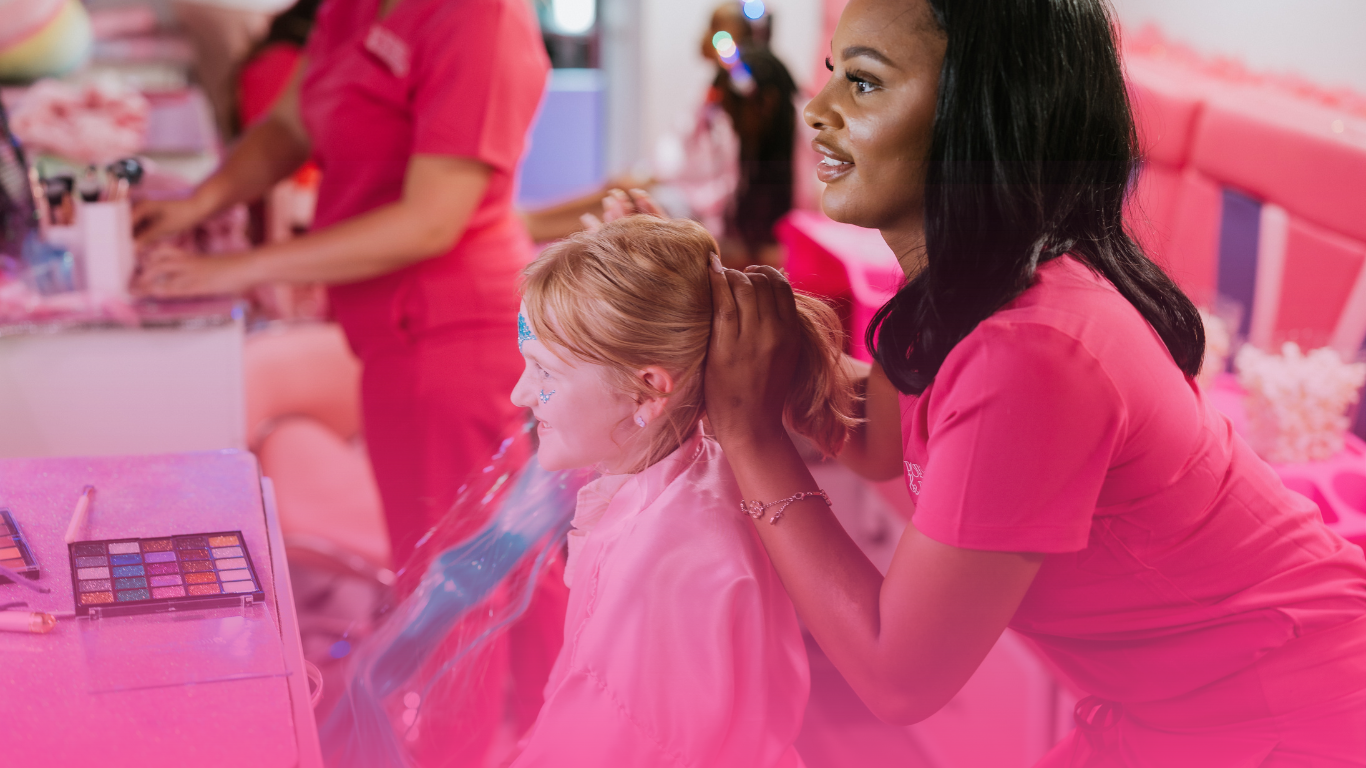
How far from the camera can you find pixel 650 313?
836 millimetres

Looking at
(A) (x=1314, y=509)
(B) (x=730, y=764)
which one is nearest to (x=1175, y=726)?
(A) (x=1314, y=509)

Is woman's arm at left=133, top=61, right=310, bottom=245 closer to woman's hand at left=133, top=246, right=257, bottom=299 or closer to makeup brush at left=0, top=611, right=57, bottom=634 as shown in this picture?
woman's hand at left=133, top=246, right=257, bottom=299

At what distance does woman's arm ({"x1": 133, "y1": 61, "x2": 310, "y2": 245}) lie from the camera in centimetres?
178

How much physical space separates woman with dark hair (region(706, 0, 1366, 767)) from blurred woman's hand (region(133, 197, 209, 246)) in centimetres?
123

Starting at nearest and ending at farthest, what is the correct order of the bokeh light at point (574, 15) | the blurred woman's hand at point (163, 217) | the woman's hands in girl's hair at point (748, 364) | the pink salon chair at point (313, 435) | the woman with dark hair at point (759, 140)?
the woman's hands in girl's hair at point (748, 364) → the blurred woman's hand at point (163, 217) → the pink salon chair at point (313, 435) → the woman with dark hair at point (759, 140) → the bokeh light at point (574, 15)

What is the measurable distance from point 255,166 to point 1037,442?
1.52 m

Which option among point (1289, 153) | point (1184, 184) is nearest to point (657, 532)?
point (1289, 153)

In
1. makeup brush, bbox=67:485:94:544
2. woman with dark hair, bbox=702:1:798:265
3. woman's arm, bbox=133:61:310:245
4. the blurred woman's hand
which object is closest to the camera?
makeup brush, bbox=67:485:94:544

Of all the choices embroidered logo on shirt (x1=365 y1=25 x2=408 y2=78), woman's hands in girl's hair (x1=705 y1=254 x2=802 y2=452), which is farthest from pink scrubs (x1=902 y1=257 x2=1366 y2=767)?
embroidered logo on shirt (x1=365 y1=25 x2=408 y2=78)

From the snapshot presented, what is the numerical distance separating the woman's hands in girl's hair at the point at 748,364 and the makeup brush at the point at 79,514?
0.55 meters

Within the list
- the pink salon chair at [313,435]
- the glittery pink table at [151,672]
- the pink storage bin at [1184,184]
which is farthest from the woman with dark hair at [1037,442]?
the pink salon chair at [313,435]

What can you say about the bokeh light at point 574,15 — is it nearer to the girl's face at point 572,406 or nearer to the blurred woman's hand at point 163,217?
the blurred woman's hand at point 163,217

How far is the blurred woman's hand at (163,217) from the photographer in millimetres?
1673

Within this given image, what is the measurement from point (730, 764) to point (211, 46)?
294 cm
